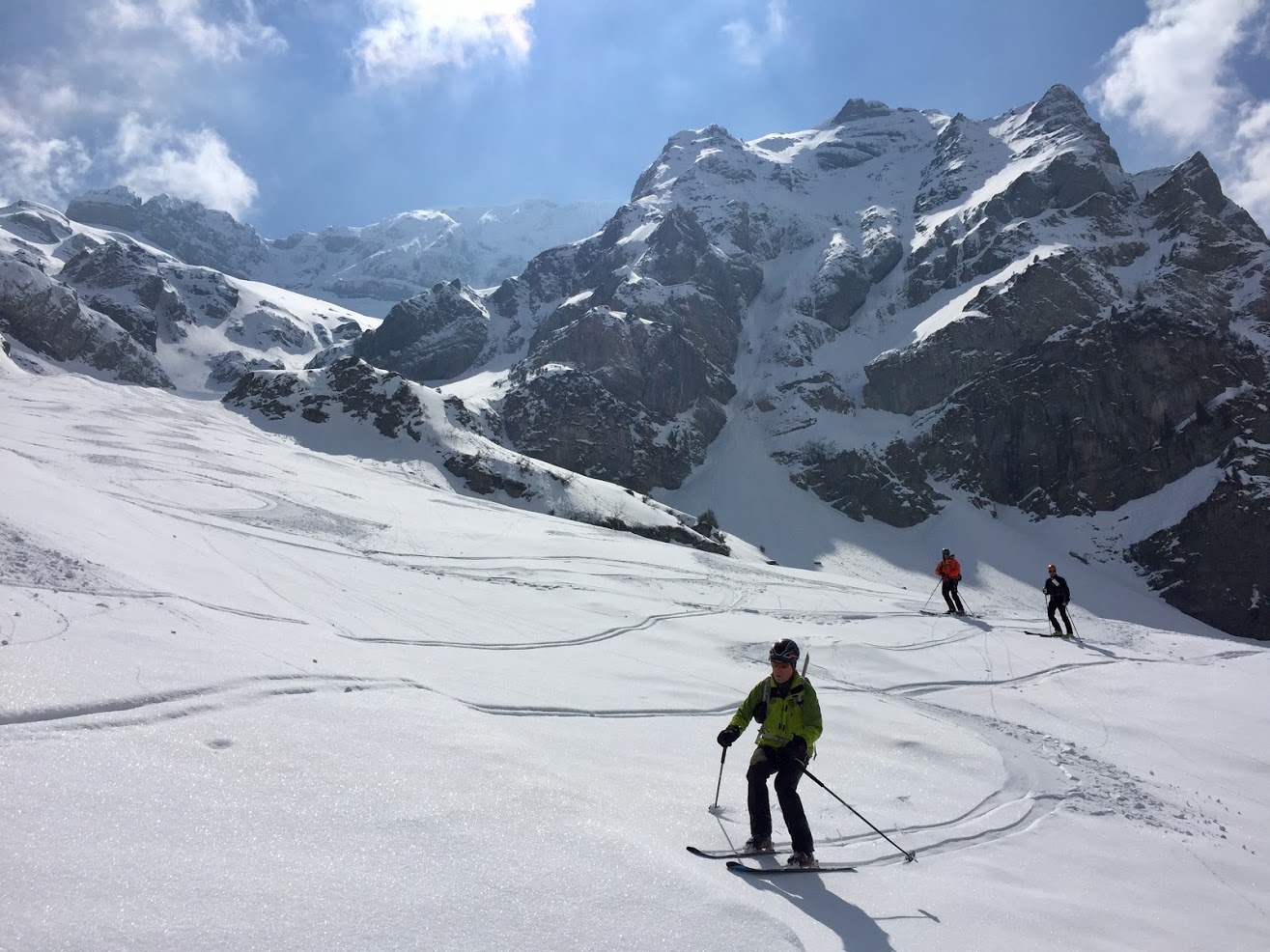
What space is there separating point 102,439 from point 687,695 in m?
41.8

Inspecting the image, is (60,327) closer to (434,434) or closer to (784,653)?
(434,434)

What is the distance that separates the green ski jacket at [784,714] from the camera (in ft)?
20.2

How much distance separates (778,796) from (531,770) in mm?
2155

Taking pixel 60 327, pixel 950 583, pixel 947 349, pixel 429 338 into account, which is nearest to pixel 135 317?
pixel 60 327

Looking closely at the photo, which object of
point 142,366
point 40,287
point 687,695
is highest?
point 40,287

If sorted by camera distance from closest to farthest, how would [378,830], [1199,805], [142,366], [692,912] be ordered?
[692,912], [378,830], [1199,805], [142,366]

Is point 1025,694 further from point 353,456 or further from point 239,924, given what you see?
point 353,456

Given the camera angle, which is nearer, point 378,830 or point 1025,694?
point 378,830

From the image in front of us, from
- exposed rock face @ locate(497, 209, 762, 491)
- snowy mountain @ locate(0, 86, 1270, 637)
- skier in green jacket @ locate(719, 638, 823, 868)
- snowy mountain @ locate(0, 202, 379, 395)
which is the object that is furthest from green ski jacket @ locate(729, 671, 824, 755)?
snowy mountain @ locate(0, 202, 379, 395)

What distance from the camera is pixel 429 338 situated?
158 metres

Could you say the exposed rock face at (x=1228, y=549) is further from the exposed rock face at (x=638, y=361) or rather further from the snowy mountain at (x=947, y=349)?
the exposed rock face at (x=638, y=361)

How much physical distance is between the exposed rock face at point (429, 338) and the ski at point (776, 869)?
512ft

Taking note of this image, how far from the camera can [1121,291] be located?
11094 cm

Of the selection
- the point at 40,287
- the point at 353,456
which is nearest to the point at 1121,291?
the point at 353,456
